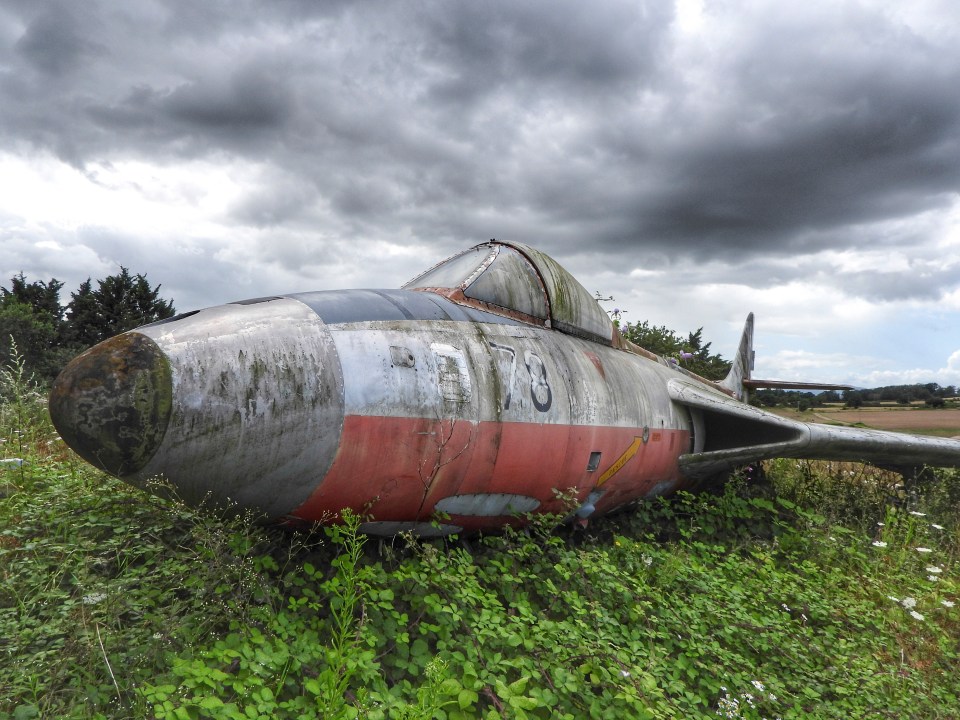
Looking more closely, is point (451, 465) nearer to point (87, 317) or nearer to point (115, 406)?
point (115, 406)

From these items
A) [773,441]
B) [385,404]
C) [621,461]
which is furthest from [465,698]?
[773,441]

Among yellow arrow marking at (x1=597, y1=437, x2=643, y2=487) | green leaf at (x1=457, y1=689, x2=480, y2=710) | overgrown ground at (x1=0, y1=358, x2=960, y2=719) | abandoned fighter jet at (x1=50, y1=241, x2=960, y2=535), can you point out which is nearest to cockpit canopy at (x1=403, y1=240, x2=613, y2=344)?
abandoned fighter jet at (x1=50, y1=241, x2=960, y2=535)

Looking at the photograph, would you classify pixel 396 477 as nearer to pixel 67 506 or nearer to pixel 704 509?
pixel 67 506

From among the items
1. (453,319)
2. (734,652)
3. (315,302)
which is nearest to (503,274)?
(453,319)

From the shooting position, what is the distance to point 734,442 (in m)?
8.16

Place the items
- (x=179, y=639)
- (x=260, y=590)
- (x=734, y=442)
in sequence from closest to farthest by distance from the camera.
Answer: (x=179, y=639), (x=260, y=590), (x=734, y=442)

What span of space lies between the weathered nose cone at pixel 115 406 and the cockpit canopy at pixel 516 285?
2445 millimetres

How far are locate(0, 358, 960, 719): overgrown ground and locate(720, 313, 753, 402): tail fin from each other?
22.6 feet

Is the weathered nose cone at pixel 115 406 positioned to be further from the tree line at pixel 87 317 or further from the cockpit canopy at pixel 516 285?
the tree line at pixel 87 317

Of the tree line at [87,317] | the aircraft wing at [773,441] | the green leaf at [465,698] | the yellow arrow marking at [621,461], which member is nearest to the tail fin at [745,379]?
the aircraft wing at [773,441]

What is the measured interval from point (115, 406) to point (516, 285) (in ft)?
11.0

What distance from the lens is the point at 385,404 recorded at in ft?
11.9

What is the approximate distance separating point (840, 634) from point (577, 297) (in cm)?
368

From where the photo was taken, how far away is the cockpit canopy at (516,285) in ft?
17.0
